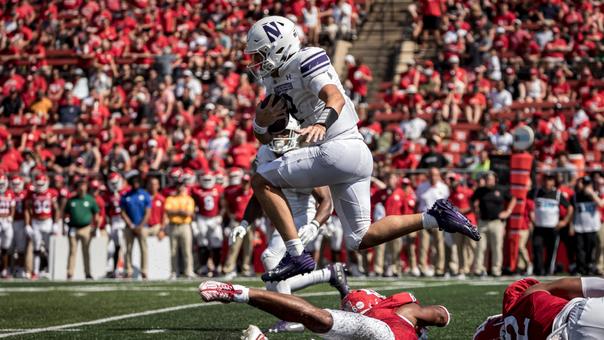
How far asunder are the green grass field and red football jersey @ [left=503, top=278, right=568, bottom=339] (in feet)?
6.71

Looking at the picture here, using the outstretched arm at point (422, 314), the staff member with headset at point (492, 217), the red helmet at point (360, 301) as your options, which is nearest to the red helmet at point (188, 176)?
the staff member with headset at point (492, 217)

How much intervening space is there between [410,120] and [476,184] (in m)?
2.79

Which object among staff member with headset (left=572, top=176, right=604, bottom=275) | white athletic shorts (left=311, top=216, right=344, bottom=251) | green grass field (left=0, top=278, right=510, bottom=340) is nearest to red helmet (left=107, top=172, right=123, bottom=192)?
green grass field (left=0, top=278, right=510, bottom=340)

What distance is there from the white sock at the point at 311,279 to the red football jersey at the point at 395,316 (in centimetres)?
198

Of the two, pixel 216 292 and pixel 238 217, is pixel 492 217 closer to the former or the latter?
pixel 238 217

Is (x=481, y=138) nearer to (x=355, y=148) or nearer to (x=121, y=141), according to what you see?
(x=121, y=141)

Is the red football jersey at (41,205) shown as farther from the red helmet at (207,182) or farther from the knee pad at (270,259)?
the knee pad at (270,259)

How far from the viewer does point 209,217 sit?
17422mm

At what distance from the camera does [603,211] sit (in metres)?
16.6

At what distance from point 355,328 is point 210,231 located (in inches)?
469

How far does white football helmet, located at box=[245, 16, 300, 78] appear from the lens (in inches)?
288

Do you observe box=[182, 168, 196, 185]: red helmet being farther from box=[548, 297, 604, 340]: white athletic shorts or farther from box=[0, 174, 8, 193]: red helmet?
box=[548, 297, 604, 340]: white athletic shorts

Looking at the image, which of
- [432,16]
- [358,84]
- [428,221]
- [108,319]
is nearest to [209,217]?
[358,84]

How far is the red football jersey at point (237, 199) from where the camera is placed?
17.0 m
